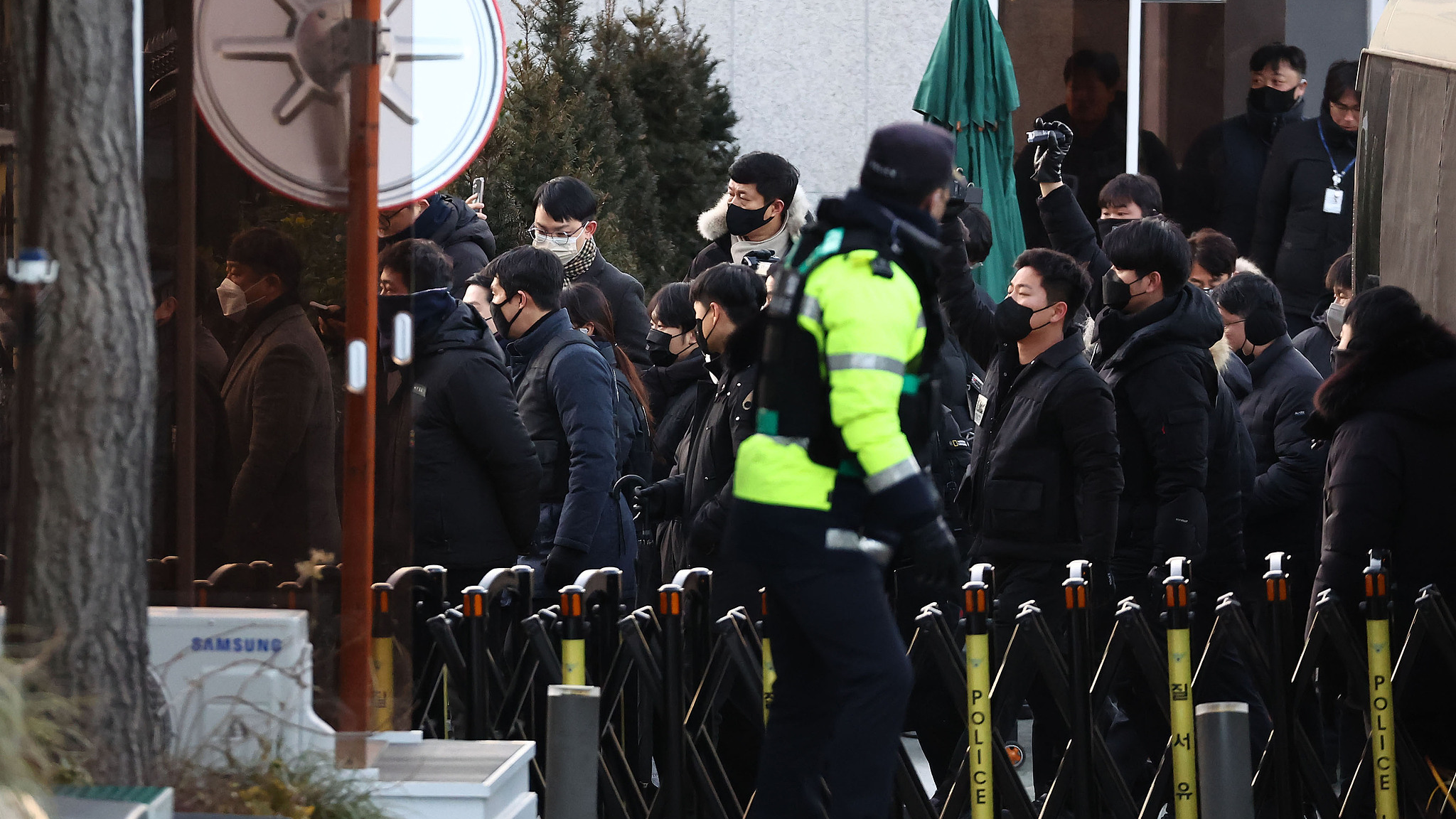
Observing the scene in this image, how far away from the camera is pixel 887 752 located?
4457 millimetres

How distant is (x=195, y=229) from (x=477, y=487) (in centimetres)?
193

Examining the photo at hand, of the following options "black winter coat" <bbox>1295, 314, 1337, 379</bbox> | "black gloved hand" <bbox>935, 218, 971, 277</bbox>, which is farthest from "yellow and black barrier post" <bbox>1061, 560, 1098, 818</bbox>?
"black winter coat" <bbox>1295, 314, 1337, 379</bbox>

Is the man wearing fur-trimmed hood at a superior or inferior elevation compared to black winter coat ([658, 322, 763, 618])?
superior

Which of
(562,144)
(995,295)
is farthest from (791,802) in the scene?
(562,144)

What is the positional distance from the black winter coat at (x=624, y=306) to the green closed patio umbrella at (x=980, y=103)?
216cm

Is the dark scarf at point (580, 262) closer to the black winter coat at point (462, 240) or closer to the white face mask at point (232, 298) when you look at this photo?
the black winter coat at point (462, 240)

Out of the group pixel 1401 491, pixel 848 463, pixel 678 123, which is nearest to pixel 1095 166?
pixel 678 123

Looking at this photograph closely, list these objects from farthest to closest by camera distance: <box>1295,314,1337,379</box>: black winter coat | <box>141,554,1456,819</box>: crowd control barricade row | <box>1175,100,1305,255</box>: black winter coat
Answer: <box>1175,100,1305,255</box>: black winter coat → <box>1295,314,1337,379</box>: black winter coat → <box>141,554,1456,819</box>: crowd control barricade row

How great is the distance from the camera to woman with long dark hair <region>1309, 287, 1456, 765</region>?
5.47 m

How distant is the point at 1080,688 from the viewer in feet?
17.0

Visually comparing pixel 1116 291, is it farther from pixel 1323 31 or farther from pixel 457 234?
pixel 1323 31

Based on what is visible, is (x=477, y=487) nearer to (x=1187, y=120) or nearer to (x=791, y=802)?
Result: (x=791, y=802)

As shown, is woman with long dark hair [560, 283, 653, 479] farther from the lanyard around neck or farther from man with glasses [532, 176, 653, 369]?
the lanyard around neck

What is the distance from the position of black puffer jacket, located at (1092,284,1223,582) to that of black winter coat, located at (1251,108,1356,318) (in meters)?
4.43
